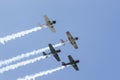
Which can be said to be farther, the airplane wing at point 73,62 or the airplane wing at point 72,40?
the airplane wing at point 72,40

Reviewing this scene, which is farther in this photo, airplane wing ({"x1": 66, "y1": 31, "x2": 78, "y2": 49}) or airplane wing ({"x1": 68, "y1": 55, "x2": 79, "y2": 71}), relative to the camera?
airplane wing ({"x1": 66, "y1": 31, "x2": 78, "y2": 49})

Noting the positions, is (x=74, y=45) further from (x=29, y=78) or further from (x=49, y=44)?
(x=29, y=78)

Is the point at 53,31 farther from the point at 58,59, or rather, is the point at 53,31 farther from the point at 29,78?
the point at 29,78

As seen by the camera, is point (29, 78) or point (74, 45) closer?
point (29, 78)

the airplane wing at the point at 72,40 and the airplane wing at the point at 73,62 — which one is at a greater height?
the airplane wing at the point at 72,40

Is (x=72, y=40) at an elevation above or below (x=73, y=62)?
above

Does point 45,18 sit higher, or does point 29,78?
point 45,18

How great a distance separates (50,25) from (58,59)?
35.3 feet

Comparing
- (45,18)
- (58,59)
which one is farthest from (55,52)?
(45,18)

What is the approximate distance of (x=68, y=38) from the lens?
134625mm

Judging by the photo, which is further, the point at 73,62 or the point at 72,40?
the point at 72,40

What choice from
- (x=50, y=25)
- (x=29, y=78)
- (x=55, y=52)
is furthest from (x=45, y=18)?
(x=29, y=78)

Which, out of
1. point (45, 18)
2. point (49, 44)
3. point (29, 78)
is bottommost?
point (29, 78)

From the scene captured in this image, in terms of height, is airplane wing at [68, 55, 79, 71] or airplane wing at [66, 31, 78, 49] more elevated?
airplane wing at [66, 31, 78, 49]
